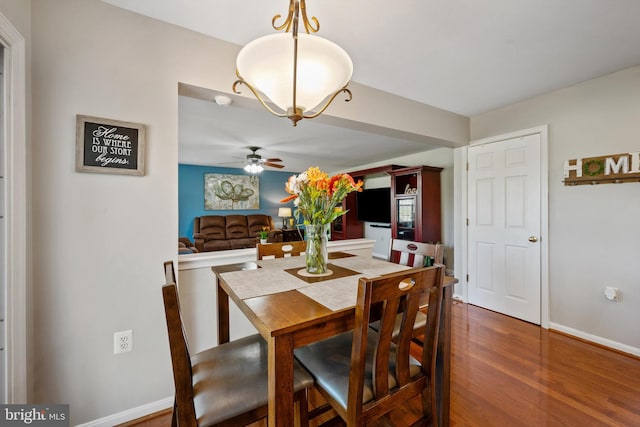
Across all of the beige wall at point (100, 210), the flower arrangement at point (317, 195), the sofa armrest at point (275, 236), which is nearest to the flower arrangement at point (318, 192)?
the flower arrangement at point (317, 195)

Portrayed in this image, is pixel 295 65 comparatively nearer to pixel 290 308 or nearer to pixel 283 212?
pixel 290 308

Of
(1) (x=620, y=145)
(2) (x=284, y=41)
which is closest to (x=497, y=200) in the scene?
(1) (x=620, y=145)

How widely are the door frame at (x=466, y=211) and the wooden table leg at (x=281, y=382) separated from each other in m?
2.88

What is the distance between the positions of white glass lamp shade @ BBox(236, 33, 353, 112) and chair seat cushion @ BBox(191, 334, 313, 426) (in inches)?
43.9

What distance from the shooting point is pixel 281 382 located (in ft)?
2.77

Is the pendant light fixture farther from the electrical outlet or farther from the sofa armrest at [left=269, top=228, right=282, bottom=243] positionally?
the sofa armrest at [left=269, top=228, right=282, bottom=243]

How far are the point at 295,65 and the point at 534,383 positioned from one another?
7.87 ft

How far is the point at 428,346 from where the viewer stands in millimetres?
1108

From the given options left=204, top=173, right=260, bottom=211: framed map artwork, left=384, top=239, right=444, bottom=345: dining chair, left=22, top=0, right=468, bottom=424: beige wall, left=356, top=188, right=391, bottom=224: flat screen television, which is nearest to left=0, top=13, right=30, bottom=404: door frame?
left=22, top=0, right=468, bottom=424: beige wall

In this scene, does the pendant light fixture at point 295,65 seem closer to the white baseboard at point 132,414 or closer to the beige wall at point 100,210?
the beige wall at point 100,210

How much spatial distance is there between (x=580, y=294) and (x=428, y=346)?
90.4 inches

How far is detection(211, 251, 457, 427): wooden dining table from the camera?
0.84m

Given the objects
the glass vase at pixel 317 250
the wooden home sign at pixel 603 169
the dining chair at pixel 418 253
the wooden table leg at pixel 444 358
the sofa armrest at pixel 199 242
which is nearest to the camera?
the wooden table leg at pixel 444 358

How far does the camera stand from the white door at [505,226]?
8.75 feet
